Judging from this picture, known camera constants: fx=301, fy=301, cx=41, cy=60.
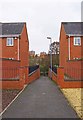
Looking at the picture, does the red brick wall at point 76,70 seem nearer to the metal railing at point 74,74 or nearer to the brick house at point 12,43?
the metal railing at point 74,74

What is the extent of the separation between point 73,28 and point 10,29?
810cm

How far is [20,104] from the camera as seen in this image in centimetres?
1412

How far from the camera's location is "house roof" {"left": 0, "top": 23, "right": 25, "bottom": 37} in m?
37.3

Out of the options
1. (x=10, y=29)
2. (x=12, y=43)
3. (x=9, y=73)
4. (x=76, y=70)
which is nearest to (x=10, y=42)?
(x=12, y=43)

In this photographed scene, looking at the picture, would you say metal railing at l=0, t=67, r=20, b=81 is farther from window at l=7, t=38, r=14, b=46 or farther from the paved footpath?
window at l=7, t=38, r=14, b=46

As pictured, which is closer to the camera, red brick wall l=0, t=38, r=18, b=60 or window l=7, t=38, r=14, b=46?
red brick wall l=0, t=38, r=18, b=60

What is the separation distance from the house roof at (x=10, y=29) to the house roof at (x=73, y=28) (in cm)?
587

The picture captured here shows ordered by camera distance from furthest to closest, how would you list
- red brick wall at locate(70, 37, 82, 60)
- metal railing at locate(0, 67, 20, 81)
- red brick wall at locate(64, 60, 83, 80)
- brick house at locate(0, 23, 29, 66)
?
brick house at locate(0, 23, 29, 66) → red brick wall at locate(70, 37, 82, 60) → red brick wall at locate(64, 60, 83, 80) → metal railing at locate(0, 67, 20, 81)

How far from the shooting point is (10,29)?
38750 millimetres

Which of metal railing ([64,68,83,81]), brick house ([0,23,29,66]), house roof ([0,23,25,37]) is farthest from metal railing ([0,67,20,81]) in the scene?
house roof ([0,23,25,37])

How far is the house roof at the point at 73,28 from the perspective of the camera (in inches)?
1463

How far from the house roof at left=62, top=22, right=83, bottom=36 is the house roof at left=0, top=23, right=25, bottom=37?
5866 millimetres

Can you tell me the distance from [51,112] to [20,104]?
252 centimetres

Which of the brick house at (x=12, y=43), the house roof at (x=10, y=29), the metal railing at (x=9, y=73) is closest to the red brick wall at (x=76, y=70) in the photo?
the metal railing at (x=9, y=73)
